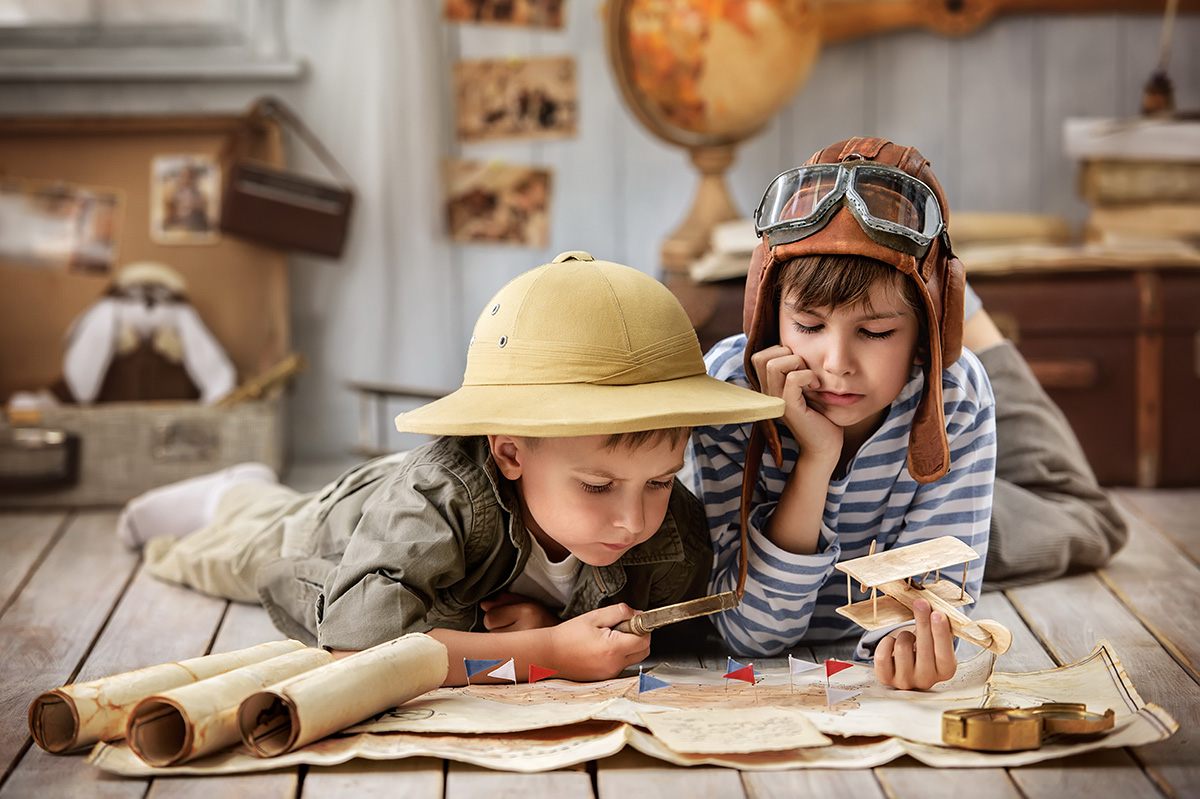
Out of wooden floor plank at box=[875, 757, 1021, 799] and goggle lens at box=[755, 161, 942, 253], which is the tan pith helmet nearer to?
goggle lens at box=[755, 161, 942, 253]

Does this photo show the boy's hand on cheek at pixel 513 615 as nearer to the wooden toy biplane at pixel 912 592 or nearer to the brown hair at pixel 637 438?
the brown hair at pixel 637 438

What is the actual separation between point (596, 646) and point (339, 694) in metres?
0.34

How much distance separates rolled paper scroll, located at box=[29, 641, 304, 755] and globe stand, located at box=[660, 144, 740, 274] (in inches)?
63.4

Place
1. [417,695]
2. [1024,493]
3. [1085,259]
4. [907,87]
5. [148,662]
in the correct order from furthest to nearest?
1. [907,87]
2. [1085,259]
3. [1024,493]
4. [148,662]
5. [417,695]

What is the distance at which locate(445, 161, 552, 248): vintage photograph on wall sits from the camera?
2994 mm

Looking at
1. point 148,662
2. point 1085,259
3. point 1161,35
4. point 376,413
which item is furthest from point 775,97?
point 148,662

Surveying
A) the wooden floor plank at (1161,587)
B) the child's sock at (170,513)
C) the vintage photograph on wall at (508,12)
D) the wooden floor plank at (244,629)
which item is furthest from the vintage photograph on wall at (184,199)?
the wooden floor plank at (1161,587)

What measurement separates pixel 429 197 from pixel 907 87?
1192 millimetres

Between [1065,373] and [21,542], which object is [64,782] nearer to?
[21,542]

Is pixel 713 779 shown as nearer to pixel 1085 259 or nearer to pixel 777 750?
pixel 777 750

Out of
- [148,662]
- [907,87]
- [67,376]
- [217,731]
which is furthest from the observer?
[907,87]

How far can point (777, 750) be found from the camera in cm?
126

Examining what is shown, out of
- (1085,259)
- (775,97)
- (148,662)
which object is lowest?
(148,662)

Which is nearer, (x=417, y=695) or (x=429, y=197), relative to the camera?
(x=417, y=695)
